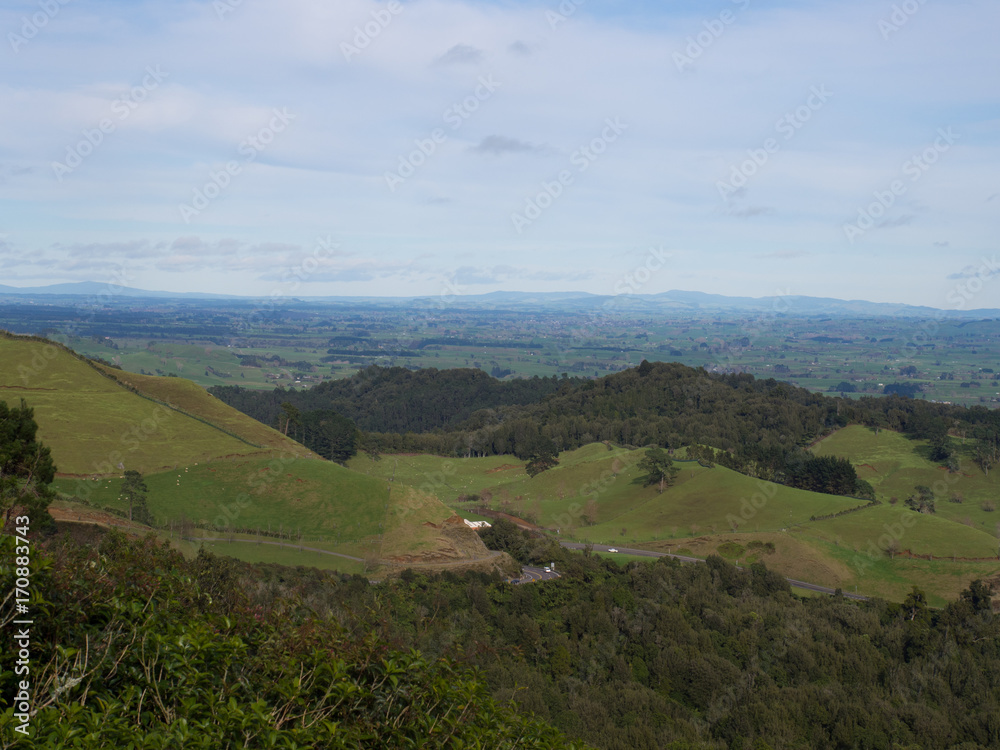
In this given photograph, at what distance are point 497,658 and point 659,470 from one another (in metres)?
62.2

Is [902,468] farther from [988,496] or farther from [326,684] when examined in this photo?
[326,684]

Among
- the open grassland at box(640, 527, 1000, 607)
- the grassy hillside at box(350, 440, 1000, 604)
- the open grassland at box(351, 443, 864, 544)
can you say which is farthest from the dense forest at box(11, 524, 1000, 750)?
the open grassland at box(351, 443, 864, 544)

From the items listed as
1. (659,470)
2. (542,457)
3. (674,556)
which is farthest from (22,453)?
(542,457)

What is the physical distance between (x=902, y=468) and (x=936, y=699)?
65.3 meters

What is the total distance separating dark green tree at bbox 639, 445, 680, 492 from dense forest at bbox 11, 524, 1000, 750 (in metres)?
23.7

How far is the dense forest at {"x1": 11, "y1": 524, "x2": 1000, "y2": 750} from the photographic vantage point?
7.89m

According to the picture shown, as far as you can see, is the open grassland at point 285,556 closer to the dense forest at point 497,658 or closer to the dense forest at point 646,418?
the dense forest at point 497,658

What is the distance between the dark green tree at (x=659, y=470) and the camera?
259ft

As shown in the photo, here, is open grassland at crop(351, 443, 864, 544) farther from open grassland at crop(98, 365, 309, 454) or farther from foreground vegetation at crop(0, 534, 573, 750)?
foreground vegetation at crop(0, 534, 573, 750)

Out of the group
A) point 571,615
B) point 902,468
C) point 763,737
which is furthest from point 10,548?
point 902,468

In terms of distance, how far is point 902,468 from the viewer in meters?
91.8

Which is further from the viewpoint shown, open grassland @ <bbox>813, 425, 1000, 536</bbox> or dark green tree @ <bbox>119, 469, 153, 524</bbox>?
open grassland @ <bbox>813, 425, 1000, 536</bbox>

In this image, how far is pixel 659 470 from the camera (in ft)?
259

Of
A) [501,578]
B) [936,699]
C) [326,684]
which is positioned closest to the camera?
[326,684]
